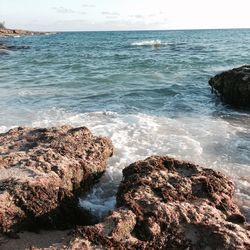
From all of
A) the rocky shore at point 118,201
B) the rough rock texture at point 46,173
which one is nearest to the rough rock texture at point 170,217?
the rocky shore at point 118,201

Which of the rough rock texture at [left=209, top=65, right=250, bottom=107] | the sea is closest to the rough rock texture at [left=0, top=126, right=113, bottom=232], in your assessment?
the sea

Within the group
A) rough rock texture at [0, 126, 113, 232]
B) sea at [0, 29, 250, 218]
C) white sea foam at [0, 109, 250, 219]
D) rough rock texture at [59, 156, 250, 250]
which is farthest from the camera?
sea at [0, 29, 250, 218]

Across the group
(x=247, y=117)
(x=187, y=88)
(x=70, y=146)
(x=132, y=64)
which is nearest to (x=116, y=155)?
(x=70, y=146)

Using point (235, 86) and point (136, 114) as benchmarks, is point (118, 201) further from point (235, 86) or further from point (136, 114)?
point (235, 86)

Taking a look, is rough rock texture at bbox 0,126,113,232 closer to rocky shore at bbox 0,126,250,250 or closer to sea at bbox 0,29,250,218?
rocky shore at bbox 0,126,250,250

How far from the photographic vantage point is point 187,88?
621 inches

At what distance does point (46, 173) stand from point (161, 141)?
3865 millimetres

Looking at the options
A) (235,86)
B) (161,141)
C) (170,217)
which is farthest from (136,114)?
(170,217)

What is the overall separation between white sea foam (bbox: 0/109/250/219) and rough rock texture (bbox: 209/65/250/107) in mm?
1779

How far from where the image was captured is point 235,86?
1220 cm

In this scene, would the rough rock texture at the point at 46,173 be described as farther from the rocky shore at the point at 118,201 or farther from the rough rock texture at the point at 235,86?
the rough rock texture at the point at 235,86

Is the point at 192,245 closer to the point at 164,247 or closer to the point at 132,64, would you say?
the point at 164,247

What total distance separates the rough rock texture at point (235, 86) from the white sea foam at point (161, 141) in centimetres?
178

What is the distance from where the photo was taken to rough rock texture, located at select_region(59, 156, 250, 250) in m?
4.05
